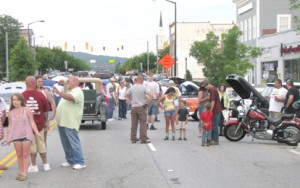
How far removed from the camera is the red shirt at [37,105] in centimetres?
991

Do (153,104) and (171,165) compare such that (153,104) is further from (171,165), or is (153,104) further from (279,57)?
(279,57)

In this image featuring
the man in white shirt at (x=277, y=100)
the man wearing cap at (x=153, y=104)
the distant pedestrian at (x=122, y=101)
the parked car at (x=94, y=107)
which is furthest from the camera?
the distant pedestrian at (x=122, y=101)

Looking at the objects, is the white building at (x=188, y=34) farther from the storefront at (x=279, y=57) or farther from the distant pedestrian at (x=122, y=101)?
the distant pedestrian at (x=122, y=101)

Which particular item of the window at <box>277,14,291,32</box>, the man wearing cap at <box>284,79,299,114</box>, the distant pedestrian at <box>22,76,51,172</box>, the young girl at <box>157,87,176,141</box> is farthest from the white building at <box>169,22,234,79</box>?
the distant pedestrian at <box>22,76,51,172</box>

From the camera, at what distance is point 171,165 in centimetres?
1103

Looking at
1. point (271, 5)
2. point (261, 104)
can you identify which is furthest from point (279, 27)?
point (261, 104)

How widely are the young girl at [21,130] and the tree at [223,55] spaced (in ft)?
86.6

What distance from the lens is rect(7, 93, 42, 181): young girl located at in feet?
30.1

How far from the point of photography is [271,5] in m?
47.4

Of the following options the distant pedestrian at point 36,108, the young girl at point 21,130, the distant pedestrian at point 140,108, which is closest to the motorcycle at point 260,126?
the distant pedestrian at point 140,108

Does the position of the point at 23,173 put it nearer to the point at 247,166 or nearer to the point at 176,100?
the point at 247,166

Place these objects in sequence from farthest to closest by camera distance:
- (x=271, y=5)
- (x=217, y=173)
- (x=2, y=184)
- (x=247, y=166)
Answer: (x=271, y=5) < (x=247, y=166) < (x=217, y=173) < (x=2, y=184)

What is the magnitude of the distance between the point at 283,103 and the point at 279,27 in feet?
110

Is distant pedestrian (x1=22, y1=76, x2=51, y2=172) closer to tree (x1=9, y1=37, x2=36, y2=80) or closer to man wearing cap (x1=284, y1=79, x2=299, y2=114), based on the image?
man wearing cap (x1=284, y1=79, x2=299, y2=114)
